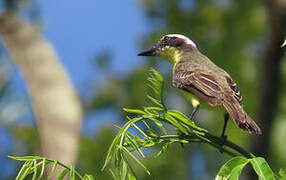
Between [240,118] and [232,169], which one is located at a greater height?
[232,169]

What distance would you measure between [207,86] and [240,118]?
0.49 meters

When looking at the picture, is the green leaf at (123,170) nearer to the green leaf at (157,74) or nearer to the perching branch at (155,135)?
the perching branch at (155,135)

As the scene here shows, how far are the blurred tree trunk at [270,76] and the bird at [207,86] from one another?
1342 mm

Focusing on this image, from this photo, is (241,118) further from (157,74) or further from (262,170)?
(262,170)

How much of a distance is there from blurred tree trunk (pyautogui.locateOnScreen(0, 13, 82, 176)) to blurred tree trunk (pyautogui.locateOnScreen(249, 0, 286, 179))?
5.52 ft

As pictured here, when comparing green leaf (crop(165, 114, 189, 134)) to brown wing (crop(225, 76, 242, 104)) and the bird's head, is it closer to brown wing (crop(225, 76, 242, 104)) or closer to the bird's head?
brown wing (crop(225, 76, 242, 104))

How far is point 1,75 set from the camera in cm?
420

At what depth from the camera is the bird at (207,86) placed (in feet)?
7.91

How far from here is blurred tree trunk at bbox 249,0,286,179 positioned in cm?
447

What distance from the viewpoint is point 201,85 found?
266 cm

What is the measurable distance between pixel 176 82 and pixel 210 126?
3300mm

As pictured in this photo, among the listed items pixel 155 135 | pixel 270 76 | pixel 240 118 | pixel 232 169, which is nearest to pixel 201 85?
pixel 240 118

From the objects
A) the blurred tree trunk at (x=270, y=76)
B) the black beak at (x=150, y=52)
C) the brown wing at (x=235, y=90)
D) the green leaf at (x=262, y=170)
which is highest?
the green leaf at (x=262, y=170)

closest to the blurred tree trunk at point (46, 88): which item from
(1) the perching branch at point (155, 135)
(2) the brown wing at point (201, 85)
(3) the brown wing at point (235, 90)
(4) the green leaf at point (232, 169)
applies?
(2) the brown wing at point (201, 85)
